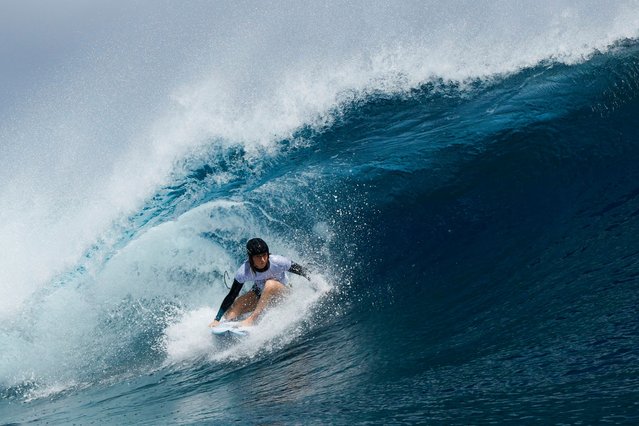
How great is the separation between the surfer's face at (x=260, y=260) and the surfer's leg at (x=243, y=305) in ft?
1.99

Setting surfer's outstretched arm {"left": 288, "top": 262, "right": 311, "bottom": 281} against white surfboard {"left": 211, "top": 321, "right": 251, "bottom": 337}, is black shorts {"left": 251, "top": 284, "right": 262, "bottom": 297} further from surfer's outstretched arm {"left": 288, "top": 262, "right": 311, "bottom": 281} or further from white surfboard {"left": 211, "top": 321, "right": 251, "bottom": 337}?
white surfboard {"left": 211, "top": 321, "right": 251, "bottom": 337}

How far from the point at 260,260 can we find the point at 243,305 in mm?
866

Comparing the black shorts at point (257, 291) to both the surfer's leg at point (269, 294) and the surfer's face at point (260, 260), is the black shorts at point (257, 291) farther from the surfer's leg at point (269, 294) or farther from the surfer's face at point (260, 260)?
the surfer's face at point (260, 260)

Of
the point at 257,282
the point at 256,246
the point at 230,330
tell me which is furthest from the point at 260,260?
the point at 230,330

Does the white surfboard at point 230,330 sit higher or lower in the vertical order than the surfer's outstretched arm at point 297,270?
lower

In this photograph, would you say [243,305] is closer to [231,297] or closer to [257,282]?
[231,297]

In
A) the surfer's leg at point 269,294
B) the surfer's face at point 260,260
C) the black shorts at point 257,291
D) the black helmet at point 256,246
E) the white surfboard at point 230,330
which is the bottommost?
the white surfboard at point 230,330

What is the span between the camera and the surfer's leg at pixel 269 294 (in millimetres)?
6875

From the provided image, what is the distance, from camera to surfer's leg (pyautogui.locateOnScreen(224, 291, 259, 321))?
23.9 ft

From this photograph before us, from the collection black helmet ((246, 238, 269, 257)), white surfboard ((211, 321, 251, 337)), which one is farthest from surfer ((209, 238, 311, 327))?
white surfboard ((211, 321, 251, 337))

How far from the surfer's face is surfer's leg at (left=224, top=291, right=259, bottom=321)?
0.61m

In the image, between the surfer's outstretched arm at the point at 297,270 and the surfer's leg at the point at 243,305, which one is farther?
the surfer's leg at the point at 243,305

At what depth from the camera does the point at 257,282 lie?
725 centimetres

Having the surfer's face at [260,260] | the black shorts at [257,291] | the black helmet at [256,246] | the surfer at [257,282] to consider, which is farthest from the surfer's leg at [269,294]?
the black helmet at [256,246]
